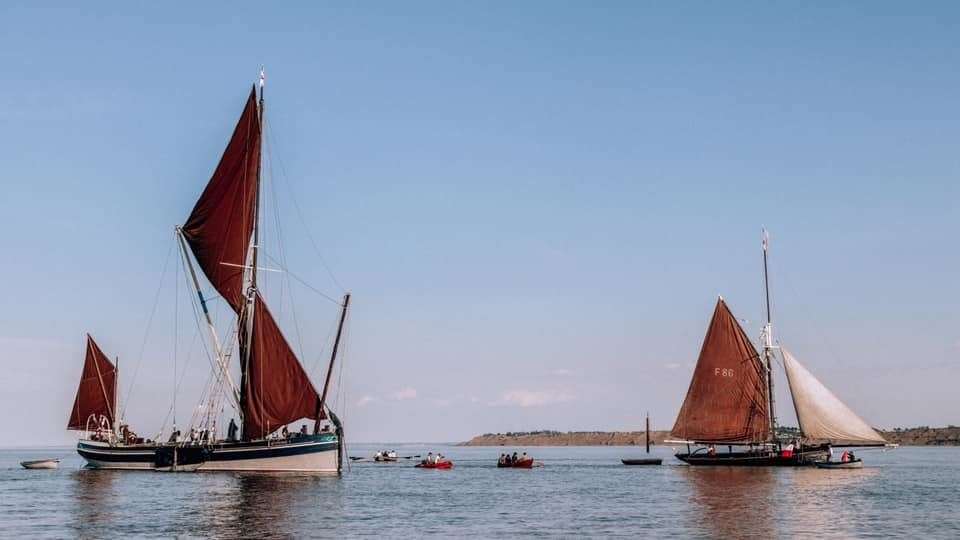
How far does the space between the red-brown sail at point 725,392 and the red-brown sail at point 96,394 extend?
5834 centimetres

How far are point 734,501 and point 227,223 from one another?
48860 mm

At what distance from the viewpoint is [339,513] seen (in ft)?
202

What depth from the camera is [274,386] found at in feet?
288

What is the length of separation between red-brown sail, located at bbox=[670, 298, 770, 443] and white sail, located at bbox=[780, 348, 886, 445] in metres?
3.21

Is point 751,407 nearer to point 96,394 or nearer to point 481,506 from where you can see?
point 481,506

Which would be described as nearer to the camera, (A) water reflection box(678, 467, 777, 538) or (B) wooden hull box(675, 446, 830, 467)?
(A) water reflection box(678, 467, 777, 538)

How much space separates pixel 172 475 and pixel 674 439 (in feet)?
167

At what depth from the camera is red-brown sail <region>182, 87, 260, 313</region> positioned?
91938mm

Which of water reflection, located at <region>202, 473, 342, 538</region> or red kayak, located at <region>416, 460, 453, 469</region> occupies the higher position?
red kayak, located at <region>416, 460, 453, 469</region>

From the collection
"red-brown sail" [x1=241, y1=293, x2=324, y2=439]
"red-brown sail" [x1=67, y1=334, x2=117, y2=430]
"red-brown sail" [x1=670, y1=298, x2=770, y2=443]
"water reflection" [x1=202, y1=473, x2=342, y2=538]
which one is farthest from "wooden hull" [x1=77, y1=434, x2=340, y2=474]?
"red-brown sail" [x1=670, y1=298, x2=770, y2=443]

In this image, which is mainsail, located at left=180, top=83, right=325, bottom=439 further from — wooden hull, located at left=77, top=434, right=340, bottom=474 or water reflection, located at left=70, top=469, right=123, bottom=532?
water reflection, located at left=70, top=469, right=123, bottom=532

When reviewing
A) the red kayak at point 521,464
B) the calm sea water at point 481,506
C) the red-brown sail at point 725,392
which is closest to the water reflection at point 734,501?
the calm sea water at point 481,506

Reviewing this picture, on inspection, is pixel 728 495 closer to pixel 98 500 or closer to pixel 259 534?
pixel 259 534

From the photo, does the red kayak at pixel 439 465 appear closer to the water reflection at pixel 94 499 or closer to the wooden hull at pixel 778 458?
the wooden hull at pixel 778 458
